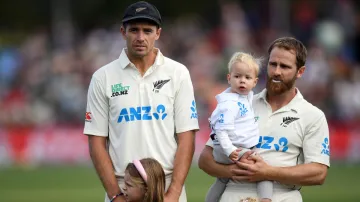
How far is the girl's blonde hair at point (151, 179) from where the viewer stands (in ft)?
23.7

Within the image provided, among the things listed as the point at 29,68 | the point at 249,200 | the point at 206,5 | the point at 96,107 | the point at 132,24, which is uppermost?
the point at 206,5

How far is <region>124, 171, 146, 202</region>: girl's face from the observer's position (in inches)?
285

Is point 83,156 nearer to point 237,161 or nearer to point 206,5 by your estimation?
point 206,5

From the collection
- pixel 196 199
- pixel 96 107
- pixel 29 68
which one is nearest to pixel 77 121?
pixel 29 68

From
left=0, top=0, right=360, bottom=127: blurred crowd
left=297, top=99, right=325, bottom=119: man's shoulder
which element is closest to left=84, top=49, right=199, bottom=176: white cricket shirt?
left=297, top=99, right=325, bottom=119: man's shoulder

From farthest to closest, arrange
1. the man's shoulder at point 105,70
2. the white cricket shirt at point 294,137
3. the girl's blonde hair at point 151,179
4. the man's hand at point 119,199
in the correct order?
the man's shoulder at point 105,70 < the white cricket shirt at point 294,137 < the man's hand at point 119,199 < the girl's blonde hair at point 151,179

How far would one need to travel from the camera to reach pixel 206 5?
30.5 meters

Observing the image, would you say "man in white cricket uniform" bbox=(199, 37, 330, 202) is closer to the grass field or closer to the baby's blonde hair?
the baby's blonde hair

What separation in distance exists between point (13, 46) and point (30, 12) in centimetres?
519

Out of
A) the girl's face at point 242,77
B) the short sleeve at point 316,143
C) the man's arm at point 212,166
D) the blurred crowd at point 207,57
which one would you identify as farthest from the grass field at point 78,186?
the girl's face at point 242,77

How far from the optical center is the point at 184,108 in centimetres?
786

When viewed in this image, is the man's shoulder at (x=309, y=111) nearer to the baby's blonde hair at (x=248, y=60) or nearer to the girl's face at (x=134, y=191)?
the baby's blonde hair at (x=248, y=60)

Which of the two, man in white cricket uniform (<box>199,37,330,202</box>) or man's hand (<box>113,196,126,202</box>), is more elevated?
man in white cricket uniform (<box>199,37,330,202</box>)

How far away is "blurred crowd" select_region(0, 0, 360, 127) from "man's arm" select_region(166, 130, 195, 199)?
14614 mm
